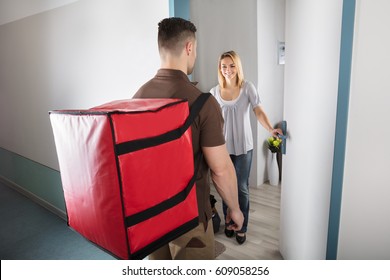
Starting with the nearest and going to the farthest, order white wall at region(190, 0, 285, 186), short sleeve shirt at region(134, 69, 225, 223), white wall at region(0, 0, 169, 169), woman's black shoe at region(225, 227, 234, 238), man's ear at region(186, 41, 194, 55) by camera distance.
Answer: short sleeve shirt at region(134, 69, 225, 223) < man's ear at region(186, 41, 194, 55) < white wall at region(0, 0, 169, 169) < woman's black shoe at region(225, 227, 234, 238) < white wall at region(190, 0, 285, 186)

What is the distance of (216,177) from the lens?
132cm

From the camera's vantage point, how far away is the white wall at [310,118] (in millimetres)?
1510

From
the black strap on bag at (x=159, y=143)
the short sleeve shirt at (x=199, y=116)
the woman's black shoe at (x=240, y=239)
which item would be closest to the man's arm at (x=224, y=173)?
the short sleeve shirt at (x=199, y=116)

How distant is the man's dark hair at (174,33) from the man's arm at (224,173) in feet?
1.51

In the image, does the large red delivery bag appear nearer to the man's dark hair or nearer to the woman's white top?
the man's dark hair

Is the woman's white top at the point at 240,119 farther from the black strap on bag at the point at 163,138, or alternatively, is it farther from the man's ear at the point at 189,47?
the black strap on bag at the point at 163,138

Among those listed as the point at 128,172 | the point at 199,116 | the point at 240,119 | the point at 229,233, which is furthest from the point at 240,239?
the point at 128,172

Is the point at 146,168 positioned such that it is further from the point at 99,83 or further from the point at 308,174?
the point at 99,83

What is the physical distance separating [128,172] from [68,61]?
2.30m

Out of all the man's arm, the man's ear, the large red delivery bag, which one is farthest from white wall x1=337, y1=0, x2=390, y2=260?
the large red delivery bag

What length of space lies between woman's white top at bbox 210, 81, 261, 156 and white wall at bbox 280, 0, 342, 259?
1.53 ft

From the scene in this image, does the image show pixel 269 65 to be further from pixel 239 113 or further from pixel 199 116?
pixel 199 116

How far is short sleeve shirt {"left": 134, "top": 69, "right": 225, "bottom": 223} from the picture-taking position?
120cm

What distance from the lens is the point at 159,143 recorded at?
96cm
